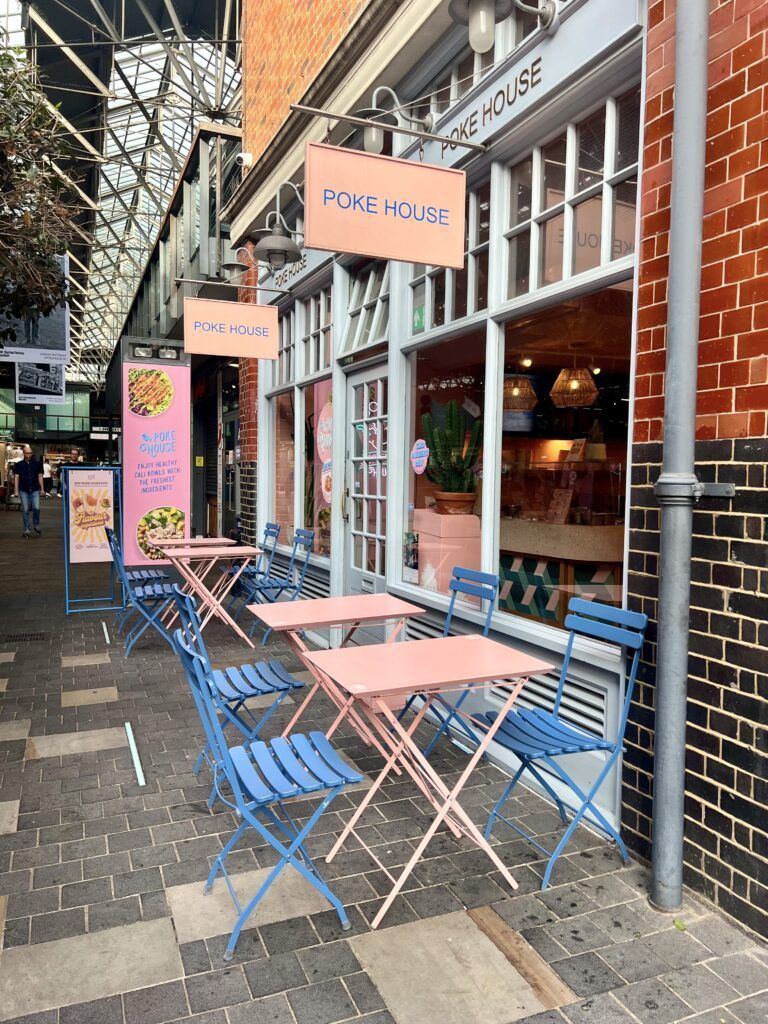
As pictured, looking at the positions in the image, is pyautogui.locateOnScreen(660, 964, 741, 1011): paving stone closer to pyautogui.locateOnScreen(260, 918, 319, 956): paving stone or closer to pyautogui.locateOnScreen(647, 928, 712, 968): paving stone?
pyautogui.locateOnScreen(647, 928, 712, 968): paving stone

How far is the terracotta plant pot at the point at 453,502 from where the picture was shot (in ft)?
15.7

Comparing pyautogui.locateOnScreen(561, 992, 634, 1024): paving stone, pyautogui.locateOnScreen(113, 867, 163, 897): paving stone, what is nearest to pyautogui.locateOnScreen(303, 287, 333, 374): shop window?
pyautogui.locateOnScreen(113, 867, 163, 897): paving stone

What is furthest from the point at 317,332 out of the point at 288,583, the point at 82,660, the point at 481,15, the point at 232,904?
the point at 232,904

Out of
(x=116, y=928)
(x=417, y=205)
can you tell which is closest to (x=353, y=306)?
(x=417, y=205)

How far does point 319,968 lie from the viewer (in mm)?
2287

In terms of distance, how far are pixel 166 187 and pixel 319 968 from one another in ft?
84.1

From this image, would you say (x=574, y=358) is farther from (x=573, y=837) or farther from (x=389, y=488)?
(x=573, y=837)

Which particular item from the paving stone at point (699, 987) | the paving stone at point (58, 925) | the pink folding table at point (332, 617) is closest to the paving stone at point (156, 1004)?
the paving stone at point (58, 925)

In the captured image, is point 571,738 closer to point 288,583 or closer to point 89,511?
point 288,583

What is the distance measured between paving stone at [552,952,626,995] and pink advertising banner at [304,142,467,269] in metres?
3.07

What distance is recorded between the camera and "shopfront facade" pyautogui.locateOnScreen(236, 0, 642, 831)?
3.38 meters

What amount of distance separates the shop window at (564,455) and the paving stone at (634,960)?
1.50 m

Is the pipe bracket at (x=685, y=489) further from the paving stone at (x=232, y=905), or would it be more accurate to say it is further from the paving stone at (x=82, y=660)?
the paving stone at (x=82, y=660)

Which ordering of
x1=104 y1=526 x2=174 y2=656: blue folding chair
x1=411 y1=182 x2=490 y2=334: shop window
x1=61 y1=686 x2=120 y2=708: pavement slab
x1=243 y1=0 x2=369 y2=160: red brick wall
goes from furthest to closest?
x1=243 y1=0 x2=369 y2=160: red brick wall
x1=104 y1=526 x2=174 y2=656: blue folding chair
x1=61 y1=686 x2=120 y2=708: pavement slab
x1=411 y1=182 x2=490 y2=334: shop window
